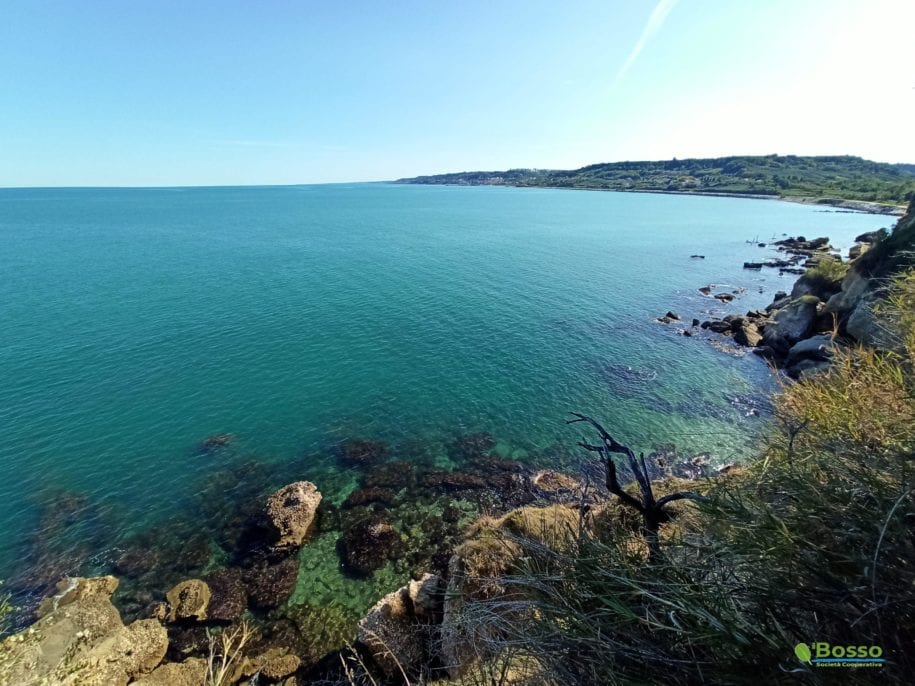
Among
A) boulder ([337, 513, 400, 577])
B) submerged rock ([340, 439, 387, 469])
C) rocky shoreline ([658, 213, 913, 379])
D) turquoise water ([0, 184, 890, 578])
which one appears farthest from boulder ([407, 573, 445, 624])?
rocky shoreline ([658, 213, 913, 379])

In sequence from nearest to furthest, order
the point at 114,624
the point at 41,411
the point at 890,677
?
the point at 890,677 < the point at 114,624 < the point at 41,411

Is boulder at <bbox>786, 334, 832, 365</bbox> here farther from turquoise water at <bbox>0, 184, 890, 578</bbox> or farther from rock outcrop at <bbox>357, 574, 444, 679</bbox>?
rock outcrop at <bbox>357, 574, 444, 679</bbox>

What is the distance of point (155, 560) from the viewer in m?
16.8

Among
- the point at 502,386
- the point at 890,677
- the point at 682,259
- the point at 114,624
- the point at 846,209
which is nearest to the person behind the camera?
the point at 890,677

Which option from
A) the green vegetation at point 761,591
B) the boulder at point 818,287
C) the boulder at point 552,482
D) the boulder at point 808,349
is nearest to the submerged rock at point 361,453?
the boulder at point 552,482

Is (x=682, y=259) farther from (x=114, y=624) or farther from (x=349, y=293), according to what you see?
(x=114, y=624)

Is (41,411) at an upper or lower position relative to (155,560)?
upper

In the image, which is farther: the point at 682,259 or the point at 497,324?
the point at 682,259

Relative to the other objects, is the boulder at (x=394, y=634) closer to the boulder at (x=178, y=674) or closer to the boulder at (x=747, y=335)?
the boulder at (x=178, y=674)

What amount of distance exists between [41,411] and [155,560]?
54.3 ft

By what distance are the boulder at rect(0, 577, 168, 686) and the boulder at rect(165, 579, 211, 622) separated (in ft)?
2.18

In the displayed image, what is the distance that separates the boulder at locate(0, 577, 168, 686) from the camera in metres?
10.6

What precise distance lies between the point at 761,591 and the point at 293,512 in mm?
18517

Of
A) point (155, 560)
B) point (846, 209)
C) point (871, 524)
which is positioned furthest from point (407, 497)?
point (846, 209)
